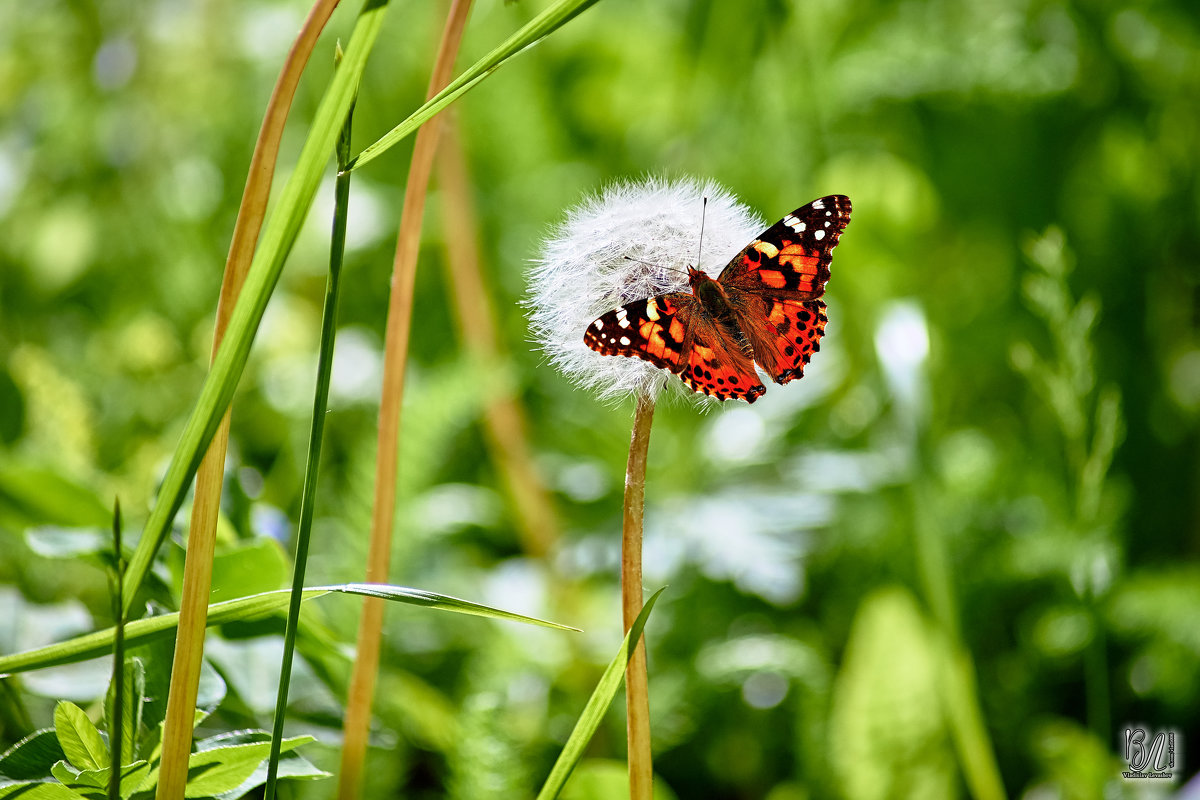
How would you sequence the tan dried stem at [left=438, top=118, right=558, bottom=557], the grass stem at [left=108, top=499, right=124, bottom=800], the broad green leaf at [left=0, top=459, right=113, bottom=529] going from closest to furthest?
the grass stem at [left=108, top=499, right=124, bottom=800] → the broad green leaf at [left=0, top=459, right=113, bottom=529] → the tan dried stem at [left=438, top=118, right=558, bottom=557]

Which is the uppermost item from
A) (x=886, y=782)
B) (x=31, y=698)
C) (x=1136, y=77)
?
(x=1136, y=77)

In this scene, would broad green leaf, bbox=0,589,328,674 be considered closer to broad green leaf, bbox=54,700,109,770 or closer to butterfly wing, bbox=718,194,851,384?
broad green leaf, bbox=54,700,109,770

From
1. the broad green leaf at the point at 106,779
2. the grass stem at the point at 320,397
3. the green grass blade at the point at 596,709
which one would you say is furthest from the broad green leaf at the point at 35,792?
the green grass blade at the point at 596,709

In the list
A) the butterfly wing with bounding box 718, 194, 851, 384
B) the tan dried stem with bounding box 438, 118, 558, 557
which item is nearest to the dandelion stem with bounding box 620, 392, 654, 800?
the butterfly wing with bounding box 718, 194, 851, 384

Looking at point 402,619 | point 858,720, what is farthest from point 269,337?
point 858,720

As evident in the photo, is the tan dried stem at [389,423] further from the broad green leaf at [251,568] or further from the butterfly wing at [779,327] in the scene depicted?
the butterfly wing at [779,327]

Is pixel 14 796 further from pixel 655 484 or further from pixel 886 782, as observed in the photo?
pixel 655 484

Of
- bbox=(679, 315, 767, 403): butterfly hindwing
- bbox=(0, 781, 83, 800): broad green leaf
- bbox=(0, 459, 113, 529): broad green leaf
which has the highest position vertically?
bbox=(679, 315, 767, 403): butterfly hindwing
